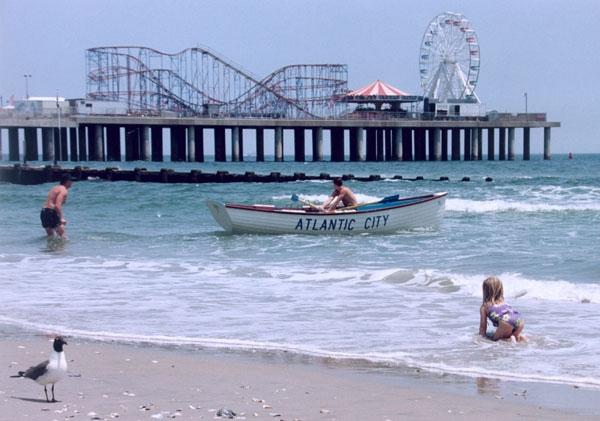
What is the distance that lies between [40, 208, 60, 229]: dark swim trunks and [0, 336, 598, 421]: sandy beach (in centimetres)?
1027

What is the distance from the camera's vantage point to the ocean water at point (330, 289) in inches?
356

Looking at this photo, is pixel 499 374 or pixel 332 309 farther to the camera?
pixel 332 309

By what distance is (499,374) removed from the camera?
7859 mm

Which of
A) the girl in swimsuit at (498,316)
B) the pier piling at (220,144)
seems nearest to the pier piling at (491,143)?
the pier piling at (220,144)

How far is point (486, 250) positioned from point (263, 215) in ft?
15.3

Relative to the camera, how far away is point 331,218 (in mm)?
19953

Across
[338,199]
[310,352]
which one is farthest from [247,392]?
[338,199]

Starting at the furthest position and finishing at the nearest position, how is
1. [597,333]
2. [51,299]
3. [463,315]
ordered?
[51,299] → [463,315] → [597,333]

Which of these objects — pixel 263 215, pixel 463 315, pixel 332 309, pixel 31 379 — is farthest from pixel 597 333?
pixel 263 215

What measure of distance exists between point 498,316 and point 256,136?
7418 centimetres

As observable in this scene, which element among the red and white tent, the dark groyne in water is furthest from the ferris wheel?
the dark groyne in water

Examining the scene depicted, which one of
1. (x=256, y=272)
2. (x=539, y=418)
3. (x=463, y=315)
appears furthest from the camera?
(x=256, y=272)

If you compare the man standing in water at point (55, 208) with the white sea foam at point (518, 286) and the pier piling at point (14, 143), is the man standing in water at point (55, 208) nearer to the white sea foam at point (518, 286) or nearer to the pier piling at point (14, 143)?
the white sea foam at point (518, 286)

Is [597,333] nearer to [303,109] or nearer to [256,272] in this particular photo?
[256,272]
